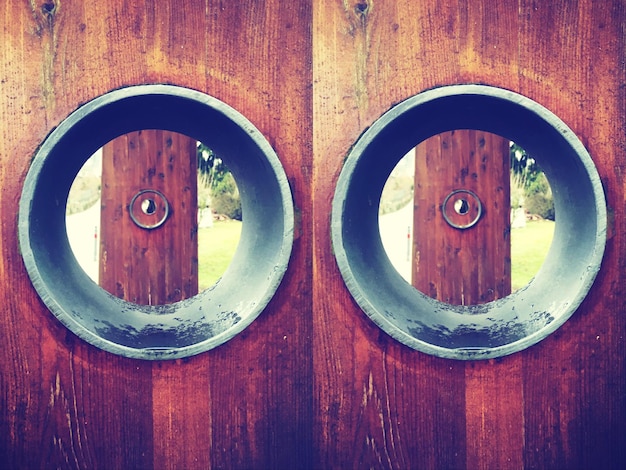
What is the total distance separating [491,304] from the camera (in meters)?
2.88

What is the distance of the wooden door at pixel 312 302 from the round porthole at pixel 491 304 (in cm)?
6

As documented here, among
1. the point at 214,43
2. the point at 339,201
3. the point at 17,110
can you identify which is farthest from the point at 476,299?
the point at 17,110

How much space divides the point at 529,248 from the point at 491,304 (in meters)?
8.23

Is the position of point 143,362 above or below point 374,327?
below

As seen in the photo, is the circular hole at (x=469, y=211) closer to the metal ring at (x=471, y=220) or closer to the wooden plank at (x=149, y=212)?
the metal ring at (x=471, y=220)

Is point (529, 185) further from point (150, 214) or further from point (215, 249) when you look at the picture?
point (150, 214)

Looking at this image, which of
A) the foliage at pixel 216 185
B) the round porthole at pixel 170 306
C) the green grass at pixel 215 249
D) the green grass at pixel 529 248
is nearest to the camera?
the round porthole at pixel 170 306

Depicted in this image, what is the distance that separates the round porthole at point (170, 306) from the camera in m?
2.40

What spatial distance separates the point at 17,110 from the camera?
95.6 inches

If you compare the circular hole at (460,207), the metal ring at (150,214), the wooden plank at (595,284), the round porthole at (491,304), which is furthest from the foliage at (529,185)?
the wooden plank at (595,284)

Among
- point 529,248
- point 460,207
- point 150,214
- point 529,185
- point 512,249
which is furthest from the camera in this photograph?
point 512,249

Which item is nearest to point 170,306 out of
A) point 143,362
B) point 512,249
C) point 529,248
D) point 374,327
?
point 143,362

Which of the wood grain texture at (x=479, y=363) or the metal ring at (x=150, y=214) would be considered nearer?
the wood grain texture at (x=479, y=363)

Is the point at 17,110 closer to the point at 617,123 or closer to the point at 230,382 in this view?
the point at 230,382
